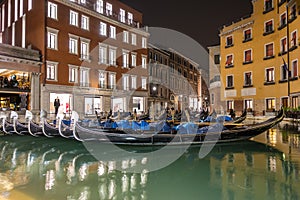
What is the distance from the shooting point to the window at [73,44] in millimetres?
20516

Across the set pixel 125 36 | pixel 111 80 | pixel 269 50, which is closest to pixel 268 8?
pixel 269 50

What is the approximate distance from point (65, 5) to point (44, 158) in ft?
51.0

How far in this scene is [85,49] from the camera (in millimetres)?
21906

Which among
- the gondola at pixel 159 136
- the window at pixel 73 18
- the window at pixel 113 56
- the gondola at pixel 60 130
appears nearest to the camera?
the gondola at pixel 159 136

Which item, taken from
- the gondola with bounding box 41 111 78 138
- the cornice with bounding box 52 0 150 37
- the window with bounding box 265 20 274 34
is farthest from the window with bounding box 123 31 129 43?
the gondola with bounding box 41 111 78 138

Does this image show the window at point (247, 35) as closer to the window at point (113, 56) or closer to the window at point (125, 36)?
the window at point (125, 36)

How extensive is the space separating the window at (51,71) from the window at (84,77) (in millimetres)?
2481

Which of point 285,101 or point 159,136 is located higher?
point 285,101

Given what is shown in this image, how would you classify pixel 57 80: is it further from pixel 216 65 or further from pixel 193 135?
pixel 216 65

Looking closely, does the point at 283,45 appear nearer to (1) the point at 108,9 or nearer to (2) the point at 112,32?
(2) the point at 112,32

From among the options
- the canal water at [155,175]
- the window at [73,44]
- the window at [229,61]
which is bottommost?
the canal water at [155,175]

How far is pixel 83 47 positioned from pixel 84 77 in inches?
100

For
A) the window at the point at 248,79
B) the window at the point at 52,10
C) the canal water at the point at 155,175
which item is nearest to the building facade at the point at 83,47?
the window at the point at 52,10

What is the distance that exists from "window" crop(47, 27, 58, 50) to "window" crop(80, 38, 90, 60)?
2612 mm
